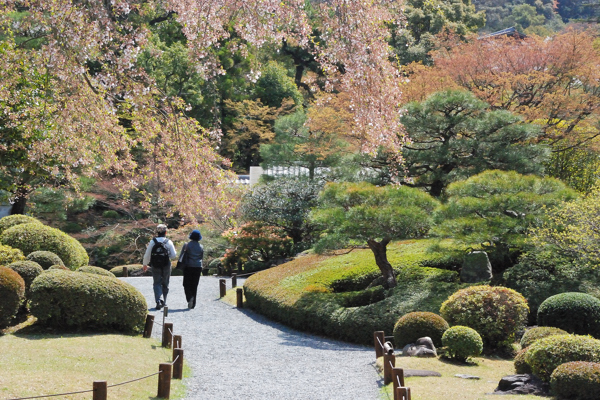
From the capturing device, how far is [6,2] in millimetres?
7789

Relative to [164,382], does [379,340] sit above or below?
above

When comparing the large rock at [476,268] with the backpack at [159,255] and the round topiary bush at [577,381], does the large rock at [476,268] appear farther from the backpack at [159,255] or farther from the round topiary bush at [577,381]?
the backpack at [159,255]

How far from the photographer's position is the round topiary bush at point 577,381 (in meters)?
6.84

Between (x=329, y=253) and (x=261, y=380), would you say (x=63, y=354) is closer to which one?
(x=261, y=380)

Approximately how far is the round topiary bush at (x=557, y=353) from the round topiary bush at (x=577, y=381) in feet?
1.62

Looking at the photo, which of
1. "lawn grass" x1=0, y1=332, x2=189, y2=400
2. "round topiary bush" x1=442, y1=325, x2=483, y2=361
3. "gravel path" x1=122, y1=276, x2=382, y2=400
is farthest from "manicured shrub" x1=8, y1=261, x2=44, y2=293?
"round topiary bush" x1=442, y1=325, x2=483, y2=361

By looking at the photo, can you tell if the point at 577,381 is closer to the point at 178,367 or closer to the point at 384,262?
the point at 178,367

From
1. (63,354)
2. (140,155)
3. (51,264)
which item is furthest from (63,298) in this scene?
(140,155)

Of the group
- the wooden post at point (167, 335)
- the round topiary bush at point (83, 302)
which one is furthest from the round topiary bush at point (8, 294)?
the wooden post at point (167, 335)

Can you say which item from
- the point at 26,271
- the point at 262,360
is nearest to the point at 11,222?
the point at 26,271

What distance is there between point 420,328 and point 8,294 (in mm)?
6545

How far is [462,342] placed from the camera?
937 centimetres

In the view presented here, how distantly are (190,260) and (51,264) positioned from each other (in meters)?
2.66

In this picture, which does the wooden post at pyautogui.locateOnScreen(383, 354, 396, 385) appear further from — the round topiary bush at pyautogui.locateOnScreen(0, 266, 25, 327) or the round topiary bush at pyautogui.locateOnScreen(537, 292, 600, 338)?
the round topiary bush at pyautogui.locateOnScreen(0, 266, 25, 327)
